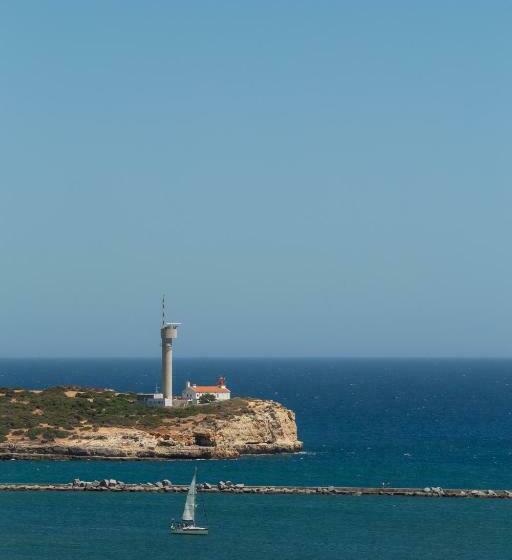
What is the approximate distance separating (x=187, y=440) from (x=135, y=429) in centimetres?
480

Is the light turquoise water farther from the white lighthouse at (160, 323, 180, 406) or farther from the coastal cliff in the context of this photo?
the white lighthouse at (160, 323, 180, 406)

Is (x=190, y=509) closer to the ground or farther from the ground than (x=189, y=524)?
farther from the ground

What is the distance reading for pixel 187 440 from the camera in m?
111

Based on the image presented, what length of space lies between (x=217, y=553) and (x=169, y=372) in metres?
55.8

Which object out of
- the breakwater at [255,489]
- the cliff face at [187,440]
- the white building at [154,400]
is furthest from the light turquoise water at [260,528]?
the white building at [154,400]

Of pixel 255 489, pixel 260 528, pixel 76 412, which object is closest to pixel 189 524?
pixel 260 528

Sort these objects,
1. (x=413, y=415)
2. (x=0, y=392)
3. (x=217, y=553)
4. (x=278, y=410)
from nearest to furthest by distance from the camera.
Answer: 1. (x=217, y=553)
2. (x=278, y=410)
3. (x=0, y=392)
4. (x=413, y=415)

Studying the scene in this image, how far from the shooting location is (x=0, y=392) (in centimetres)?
12750

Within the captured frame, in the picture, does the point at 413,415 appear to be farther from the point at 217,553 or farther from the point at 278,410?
the point at 217,553

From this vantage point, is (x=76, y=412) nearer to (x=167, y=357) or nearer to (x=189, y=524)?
(x=167, y=357)

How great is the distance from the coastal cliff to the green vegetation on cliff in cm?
8

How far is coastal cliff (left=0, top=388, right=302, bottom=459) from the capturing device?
358 ft

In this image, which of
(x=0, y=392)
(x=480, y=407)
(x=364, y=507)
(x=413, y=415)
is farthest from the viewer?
(x=480, y=407)

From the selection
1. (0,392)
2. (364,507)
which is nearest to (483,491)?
(364,507)
